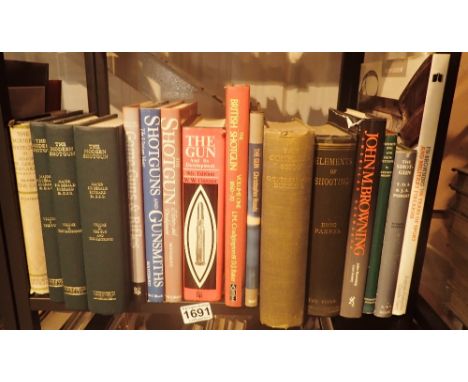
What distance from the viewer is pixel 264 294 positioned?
0.58 meters

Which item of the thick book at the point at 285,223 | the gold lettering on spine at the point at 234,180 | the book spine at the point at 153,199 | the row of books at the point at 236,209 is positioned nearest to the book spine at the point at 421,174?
the row of books at the point at 236,209

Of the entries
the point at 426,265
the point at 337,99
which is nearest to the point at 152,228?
the point at 337,99

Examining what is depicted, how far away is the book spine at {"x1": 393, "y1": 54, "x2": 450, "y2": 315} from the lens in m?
0.50

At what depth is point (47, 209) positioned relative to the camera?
0.57 metres

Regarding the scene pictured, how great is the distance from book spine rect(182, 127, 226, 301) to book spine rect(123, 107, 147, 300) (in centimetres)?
7

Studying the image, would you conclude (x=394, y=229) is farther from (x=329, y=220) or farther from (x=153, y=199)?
(x=153, y=199)

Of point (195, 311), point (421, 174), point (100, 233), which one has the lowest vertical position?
point (195, 311)

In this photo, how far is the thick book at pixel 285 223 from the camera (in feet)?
1.67

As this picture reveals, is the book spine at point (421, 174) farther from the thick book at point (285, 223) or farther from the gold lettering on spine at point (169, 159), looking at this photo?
the gold lettering on spine at point (169, 159)

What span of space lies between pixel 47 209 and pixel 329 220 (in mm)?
441

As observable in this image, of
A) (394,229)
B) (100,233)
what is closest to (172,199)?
(100,233)

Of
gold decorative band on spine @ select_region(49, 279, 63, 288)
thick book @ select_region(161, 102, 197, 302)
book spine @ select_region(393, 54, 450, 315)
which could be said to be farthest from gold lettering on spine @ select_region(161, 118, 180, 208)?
book spine @ select_region(393, 54, 450, 315)

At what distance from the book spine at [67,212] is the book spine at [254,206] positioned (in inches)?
10.4
